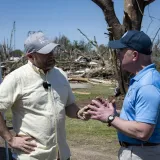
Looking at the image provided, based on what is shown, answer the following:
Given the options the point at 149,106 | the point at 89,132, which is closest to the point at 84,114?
the point at 149,106

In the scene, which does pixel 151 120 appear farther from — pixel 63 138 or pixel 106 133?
pixel 106 133

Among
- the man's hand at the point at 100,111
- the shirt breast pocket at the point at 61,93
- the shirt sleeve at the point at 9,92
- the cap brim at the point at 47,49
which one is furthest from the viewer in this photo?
the shirt breast pocket at the point at 61,93

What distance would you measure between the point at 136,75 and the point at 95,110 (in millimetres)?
454

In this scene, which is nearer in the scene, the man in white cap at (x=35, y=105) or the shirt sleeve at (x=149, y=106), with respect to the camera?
the shirt sleeve at (x=149, y=106)

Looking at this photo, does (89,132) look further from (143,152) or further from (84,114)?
(143,152)

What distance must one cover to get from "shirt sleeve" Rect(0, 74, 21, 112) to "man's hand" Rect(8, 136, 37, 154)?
0.99 feet

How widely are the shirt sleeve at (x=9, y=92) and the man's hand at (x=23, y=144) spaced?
0.30m

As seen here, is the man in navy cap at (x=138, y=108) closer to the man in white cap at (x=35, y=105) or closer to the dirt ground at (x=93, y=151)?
the man in white cap at (x=35, y=105)

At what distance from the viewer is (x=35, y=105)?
3.39m

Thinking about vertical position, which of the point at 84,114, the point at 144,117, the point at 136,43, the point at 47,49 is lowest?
the point at 84,114

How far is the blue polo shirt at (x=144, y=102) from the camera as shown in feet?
9.39

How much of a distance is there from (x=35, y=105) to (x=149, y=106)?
1.09m

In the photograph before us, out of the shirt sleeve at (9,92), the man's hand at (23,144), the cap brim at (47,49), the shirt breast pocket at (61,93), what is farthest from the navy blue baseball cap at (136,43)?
the man's hand at (23,144)

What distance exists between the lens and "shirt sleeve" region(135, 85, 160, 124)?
2.86 meters
